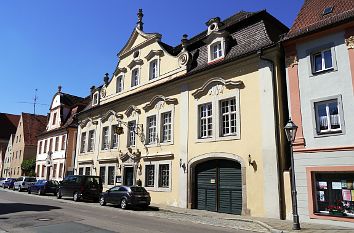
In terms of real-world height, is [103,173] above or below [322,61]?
below

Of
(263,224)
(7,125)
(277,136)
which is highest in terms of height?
(7,125)

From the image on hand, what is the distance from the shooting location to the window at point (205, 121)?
20344mm

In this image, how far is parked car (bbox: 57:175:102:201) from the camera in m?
24.5

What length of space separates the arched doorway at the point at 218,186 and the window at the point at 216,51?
638 cm

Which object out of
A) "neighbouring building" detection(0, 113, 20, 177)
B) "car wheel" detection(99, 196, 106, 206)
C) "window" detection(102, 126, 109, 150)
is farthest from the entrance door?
"neighbouring building" detection(0, 113, 20, 177)

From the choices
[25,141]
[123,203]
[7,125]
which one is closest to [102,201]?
[123,203]

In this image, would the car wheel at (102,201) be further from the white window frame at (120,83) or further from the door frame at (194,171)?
the white window frame at (120,83)

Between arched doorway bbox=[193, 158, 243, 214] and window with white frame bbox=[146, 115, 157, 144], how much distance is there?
4884mm

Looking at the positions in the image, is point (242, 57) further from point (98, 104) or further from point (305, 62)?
point (98, 104)

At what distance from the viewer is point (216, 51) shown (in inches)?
829

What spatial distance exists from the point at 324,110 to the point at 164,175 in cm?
1172

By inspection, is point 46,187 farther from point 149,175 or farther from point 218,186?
point 218,186

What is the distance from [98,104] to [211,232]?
22.8 metres

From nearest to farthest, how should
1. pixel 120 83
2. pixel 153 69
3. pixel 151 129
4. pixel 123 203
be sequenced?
pixel 123 203, pixel 151 129, pixel 153 69, pixel 120 83
